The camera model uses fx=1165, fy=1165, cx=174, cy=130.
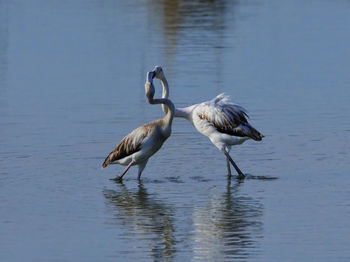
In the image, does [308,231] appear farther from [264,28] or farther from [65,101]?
[264,28]

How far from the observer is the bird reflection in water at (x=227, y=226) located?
420 inches

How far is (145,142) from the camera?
14305mm

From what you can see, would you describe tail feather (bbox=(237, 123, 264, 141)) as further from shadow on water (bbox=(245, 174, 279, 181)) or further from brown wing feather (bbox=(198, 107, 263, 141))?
shadow on water (bbox=(245, 174, 279, 181))

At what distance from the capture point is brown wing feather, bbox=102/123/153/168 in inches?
567

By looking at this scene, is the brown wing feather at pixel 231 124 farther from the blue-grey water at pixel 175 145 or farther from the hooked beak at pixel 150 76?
the hooked beak at pixel 150 76

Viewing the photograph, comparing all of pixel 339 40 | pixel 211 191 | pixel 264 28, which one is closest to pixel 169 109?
pixel 211 191

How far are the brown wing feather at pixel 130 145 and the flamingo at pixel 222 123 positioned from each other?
1.67 feet

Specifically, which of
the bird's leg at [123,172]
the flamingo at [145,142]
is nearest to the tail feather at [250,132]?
the flamingo at [145,142]

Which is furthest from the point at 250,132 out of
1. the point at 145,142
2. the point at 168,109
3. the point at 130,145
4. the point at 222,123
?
the point at 130,145

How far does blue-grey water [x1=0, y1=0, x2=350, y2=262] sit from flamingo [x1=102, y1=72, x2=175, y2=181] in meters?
0.27

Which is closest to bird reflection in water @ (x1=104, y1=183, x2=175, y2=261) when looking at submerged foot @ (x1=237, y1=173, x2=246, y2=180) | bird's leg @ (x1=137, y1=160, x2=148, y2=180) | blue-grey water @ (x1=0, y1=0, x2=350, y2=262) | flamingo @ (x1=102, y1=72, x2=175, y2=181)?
blue-grey water @ (x1=0, y1=0, x2=350, y2=262)

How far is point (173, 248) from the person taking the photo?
426 inches

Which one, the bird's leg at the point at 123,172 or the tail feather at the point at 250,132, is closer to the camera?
the bird's leg at the point at 123,172

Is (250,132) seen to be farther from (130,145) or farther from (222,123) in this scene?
(130,145)
